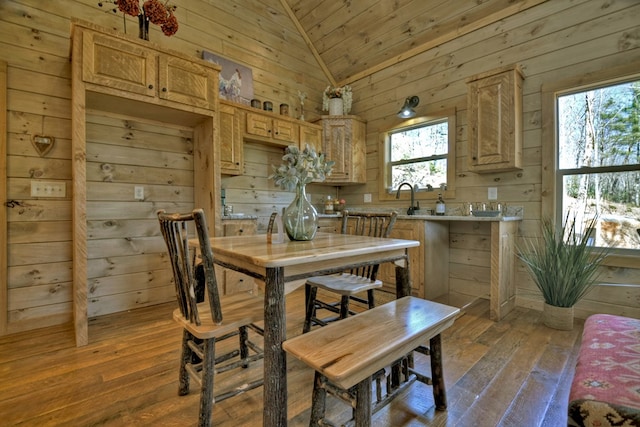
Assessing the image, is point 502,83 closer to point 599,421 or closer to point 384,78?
point 384,78

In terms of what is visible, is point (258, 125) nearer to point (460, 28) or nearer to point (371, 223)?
point (371, 223)

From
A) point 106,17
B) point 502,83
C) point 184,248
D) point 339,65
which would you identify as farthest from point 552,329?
point 106,17

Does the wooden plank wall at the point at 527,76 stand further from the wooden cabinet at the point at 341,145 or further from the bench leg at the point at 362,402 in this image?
the bench leg at the point at 362,402

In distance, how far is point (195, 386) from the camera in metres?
1.59

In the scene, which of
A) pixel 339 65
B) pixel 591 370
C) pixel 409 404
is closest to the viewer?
pixel 591 370

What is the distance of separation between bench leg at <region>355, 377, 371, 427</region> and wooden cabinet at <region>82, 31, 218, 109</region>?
8.44 feet

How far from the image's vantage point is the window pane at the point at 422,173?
138 inches

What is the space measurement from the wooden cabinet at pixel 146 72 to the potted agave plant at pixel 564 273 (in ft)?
10.6

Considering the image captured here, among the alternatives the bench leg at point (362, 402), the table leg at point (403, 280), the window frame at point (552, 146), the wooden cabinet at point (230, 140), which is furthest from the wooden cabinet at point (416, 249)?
the bench leg at point (362, 402)

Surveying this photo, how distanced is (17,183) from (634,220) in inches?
195

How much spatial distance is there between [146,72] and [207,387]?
2366mm

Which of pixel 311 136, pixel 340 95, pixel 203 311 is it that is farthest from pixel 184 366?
pixel 340 95

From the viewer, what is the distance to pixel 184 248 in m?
1.25

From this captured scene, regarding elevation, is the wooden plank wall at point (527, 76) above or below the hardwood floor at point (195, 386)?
above
